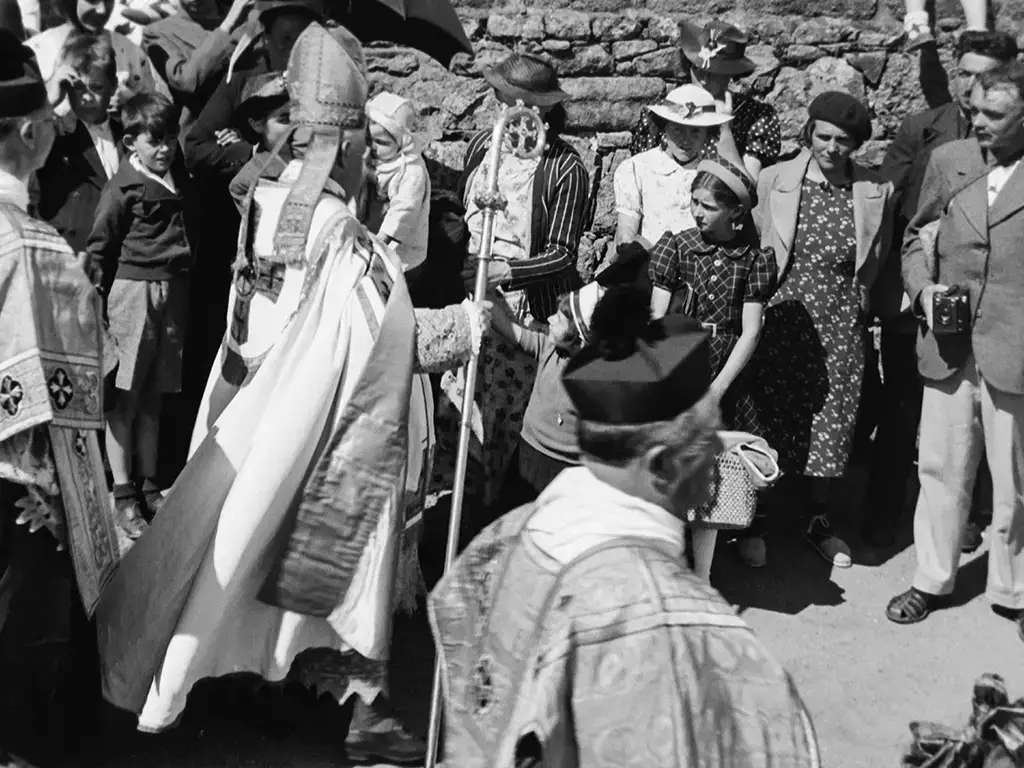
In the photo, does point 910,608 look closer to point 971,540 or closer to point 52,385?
point 971,540

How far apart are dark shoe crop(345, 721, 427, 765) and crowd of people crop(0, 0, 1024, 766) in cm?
2

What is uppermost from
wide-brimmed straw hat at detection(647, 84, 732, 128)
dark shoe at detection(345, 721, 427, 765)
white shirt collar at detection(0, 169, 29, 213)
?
white shirt collar at detection(0, 169, 29, 213)

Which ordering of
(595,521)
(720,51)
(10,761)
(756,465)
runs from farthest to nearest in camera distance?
(720,51), (756,465), (10,761), (595,521)

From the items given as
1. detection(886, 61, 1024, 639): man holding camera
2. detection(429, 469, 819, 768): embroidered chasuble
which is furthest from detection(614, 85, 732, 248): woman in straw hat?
detection(429, 469, 819, 768): embroidered chasuble

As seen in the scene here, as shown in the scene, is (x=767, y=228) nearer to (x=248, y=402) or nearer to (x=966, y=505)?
(x=966, y=505)

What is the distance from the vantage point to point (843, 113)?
6.48 metres

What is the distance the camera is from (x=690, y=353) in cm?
292

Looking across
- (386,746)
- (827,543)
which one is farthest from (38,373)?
(827,543)

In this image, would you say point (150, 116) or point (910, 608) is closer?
point (910, 608)

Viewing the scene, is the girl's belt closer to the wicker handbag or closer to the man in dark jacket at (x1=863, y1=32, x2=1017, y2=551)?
the wicker handbag

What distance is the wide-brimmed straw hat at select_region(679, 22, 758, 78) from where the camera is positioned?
23.8ft

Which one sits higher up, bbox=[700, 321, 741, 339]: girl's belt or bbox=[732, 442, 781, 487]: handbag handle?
bbox=[700, 321, 741, 339]: girl's belt

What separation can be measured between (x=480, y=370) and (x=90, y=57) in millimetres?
2192

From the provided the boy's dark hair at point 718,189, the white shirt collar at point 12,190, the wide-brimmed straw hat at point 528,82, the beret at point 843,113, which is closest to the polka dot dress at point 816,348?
the beret at point 843,113
